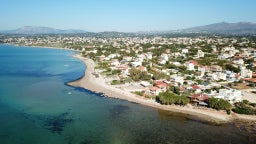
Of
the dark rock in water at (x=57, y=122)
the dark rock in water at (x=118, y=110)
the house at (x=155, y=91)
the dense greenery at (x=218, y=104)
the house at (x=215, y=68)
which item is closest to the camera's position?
the dark rock in water at (x=57, y=122)

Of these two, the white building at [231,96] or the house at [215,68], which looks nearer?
the white building at [231,96]

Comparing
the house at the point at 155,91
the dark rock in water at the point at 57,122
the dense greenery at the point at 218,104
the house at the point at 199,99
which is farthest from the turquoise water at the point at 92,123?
the house at the point at 155,91

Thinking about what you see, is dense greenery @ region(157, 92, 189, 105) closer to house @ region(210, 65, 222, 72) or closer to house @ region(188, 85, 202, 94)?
house @ region(188, 85, 202, 94)

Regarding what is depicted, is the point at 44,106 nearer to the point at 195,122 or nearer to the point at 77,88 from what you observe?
the point at 77,88

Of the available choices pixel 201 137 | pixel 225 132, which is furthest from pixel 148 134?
pixel 225 132

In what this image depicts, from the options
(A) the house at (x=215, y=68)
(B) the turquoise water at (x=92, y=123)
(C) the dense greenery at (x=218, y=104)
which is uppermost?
(A) the house at (x=215, y=68)

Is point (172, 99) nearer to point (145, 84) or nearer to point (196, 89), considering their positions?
point (196, 89)

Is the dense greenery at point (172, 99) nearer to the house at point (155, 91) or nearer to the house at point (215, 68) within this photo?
the house at point (155, 91)

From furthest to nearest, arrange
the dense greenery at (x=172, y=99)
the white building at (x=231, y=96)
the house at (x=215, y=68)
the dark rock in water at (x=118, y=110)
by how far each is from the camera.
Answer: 1. the house at (x=215, y=68)
2. the white building at (x=231, y=96)
3. the dense greenery at (x=172, y=99)
4. the dark rock in water at (x=118, y=110)

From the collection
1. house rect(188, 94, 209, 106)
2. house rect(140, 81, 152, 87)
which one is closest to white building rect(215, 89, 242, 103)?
house rect(188, 94, 209, 106)

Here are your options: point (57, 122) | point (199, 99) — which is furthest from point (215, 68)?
point (57, 122)
